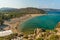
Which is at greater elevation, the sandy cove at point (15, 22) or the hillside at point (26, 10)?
the hillside at point (26, 10)

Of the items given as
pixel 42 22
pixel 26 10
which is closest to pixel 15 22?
pixel 26 10

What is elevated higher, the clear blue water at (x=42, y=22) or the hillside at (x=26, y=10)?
the hillside at (x=26, y=10)

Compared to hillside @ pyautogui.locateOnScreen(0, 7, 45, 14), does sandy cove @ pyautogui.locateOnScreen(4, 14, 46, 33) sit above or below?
below

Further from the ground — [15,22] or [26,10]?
[26,10]

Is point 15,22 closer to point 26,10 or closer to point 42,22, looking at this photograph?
point 26,10

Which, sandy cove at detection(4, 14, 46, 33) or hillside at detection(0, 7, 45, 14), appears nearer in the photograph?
sandy cove at detection(4, 14, 46, 33)

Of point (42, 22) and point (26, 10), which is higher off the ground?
point (26, 10)

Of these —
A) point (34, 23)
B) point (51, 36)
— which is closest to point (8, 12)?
point (34, 23)

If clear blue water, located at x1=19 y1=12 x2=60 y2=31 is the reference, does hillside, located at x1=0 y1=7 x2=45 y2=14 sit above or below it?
above

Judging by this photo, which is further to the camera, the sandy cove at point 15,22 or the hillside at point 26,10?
the hillside at point 26,10

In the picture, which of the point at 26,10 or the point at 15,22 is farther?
the point at 26,10
